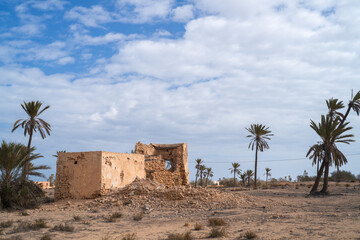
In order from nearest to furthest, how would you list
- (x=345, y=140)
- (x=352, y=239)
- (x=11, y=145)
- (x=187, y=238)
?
1. (x=352, y=239)
2. (x=187, y=238)
3. (x=11, y=145)
4. (x=345, y=140)

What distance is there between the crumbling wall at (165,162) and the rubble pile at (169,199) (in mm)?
4207

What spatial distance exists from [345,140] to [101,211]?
1730 centimetres

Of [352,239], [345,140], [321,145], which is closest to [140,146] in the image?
[321,145]

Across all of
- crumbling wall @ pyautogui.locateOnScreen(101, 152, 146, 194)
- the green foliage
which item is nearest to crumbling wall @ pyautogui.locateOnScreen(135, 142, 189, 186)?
crumbling wall @ pyautogui.locateOnScreen(101, 152, 146, 194)

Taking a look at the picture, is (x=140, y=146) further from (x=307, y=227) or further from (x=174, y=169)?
(x=307, y=227)

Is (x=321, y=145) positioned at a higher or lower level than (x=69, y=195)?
higher

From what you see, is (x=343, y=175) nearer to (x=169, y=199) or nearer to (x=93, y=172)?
(x=169, y=199)

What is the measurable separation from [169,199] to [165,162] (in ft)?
23.1

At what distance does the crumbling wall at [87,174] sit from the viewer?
16.9m

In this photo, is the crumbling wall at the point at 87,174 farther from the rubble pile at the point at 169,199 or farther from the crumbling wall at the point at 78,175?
the rubble pile at the point at 169,199

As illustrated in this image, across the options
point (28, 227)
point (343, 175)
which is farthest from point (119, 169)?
point (343, 175)

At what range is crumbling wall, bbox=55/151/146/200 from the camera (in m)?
16.9

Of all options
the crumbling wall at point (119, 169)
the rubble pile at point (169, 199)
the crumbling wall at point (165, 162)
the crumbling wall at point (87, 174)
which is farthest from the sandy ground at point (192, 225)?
the crumbling wall at point (165, 162)

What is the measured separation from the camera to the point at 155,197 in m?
16.3
